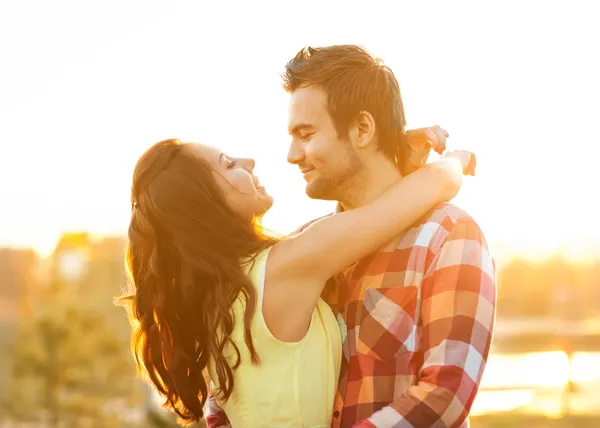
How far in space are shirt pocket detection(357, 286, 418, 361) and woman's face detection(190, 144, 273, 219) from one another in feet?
1.87

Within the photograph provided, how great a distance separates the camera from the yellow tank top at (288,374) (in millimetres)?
2781

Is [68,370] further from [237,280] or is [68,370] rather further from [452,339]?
[452,339]

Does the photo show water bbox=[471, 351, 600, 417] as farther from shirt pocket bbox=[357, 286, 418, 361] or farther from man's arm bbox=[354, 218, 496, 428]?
man's arm bbox=[354, 218, 496, 428]

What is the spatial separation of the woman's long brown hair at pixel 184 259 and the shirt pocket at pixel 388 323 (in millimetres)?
Answer: 396

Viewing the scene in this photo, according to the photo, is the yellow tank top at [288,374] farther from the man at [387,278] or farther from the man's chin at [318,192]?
the man's chin at [318,192]

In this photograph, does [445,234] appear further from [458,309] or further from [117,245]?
[117,245]

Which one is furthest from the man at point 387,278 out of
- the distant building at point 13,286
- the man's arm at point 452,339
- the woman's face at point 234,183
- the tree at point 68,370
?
the distant building at point 13,286

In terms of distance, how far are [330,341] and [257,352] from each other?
0.21m

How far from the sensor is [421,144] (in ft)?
10.2

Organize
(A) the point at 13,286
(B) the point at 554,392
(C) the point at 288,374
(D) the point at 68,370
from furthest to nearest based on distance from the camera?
(A) the point at 13,286
(D) the point at 68,370
(B) the point at 554,392
(C) the point at 288,374

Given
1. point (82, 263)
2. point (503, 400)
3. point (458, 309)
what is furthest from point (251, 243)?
point (82, 263)

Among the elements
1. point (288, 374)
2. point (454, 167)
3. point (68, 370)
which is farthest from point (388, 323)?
point (68, 370)

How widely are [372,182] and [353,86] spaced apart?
0.31 m

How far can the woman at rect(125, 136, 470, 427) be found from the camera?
9.13 ft
